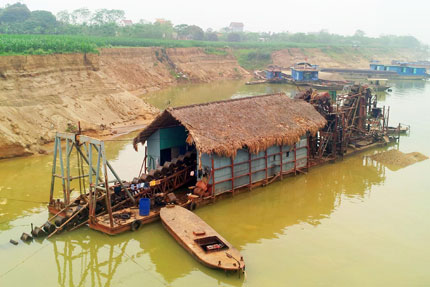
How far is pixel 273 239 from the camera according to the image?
1564cm

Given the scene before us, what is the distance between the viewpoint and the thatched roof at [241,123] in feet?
60.0

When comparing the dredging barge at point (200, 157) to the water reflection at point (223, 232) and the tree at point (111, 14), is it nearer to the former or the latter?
the water reflection at point (223, 232)

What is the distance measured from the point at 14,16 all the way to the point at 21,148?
77262 millimetres

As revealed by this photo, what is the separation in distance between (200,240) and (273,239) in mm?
3106

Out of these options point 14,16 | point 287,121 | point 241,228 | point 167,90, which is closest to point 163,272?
point 241,228

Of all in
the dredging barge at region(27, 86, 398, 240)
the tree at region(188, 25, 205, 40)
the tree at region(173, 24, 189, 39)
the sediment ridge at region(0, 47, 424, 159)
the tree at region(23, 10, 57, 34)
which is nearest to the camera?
the dredging barge at region(27, 86, 398, 240)

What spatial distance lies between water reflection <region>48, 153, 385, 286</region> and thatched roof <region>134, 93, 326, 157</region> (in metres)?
2.47

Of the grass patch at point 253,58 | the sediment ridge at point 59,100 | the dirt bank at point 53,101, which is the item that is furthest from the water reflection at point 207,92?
the grass patch at point 253,58

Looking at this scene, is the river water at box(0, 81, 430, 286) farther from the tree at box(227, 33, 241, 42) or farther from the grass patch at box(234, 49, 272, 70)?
the tree at box(227, 33, 241, 42)

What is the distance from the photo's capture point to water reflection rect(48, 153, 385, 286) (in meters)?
13.5

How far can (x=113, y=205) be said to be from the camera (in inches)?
665

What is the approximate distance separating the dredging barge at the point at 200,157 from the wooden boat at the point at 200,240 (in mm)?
967

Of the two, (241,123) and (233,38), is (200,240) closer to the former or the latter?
(241,123)

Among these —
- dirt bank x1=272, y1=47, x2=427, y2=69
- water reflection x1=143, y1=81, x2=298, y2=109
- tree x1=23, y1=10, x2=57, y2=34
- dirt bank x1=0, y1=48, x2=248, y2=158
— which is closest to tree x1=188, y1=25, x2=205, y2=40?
dirt bank x1=272, y1=47, x2=427, y2=69
